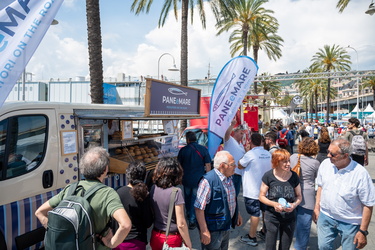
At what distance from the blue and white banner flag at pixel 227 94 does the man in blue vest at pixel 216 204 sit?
2.29 meters

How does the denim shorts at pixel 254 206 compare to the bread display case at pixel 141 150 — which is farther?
the bread display case at pixel 141 150

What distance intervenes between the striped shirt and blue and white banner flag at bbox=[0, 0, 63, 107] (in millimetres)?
2059

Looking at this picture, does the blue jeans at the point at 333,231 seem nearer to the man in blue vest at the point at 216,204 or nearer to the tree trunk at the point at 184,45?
the man in blue vest at the point at 216,204

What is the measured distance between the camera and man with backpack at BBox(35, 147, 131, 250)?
193 cm

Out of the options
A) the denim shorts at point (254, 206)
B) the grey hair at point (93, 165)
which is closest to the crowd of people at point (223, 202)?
the grey hair at point (93, 165)

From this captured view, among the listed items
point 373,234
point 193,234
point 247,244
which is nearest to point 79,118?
point 193,234

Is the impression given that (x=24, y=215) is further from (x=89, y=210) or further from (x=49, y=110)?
(x=89, y=210)

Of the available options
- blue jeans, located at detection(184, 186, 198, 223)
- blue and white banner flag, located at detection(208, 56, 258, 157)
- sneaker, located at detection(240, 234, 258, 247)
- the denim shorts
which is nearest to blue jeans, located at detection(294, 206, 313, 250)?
the denim shorts

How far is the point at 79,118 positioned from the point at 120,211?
2.29 m

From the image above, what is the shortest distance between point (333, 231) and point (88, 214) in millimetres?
2873

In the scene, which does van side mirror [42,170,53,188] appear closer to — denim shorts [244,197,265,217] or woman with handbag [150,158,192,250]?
woman with handbag [150,158,192,250]

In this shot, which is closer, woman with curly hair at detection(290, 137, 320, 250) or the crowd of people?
the crowd of people

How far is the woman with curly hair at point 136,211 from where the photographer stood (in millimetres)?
2621

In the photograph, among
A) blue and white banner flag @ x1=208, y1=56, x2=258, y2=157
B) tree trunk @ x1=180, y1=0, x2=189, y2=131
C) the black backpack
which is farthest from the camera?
tree trunk @ x1=180, y1=0, x2=189, y2=131
